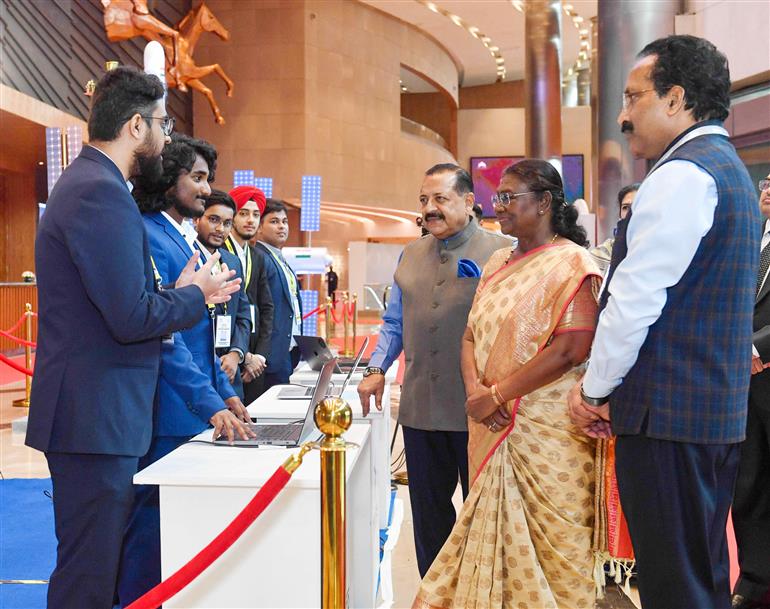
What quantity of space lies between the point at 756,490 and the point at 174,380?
6.87 feet

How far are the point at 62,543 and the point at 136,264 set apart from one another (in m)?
0.71

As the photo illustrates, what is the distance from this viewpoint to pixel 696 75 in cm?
189

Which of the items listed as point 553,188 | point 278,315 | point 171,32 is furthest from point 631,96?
point 171,32

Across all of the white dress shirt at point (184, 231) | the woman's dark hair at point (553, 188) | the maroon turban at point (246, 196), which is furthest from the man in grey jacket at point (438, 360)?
the maroon turban at point (246, 196)

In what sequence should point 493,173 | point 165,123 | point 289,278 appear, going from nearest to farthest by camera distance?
point 165,123
point 289,278
point 493,173

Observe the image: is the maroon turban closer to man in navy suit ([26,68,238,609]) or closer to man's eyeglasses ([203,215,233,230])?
man's eyeglasses ([203,215,233,230])

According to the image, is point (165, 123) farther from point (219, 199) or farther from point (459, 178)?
point (219, 199)

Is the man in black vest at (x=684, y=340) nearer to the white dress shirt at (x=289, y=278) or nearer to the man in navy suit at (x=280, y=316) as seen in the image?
the man in navy suit at (x=280, y=316)

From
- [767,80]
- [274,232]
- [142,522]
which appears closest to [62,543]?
[142,522]

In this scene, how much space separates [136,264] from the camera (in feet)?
6.42

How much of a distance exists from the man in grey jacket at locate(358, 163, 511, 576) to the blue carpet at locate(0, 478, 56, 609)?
147cm

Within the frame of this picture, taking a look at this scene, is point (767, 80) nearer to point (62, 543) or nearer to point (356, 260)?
point (62, 543)

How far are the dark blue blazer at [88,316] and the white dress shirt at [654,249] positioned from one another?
43.3 inches

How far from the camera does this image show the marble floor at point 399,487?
9.99 ft
